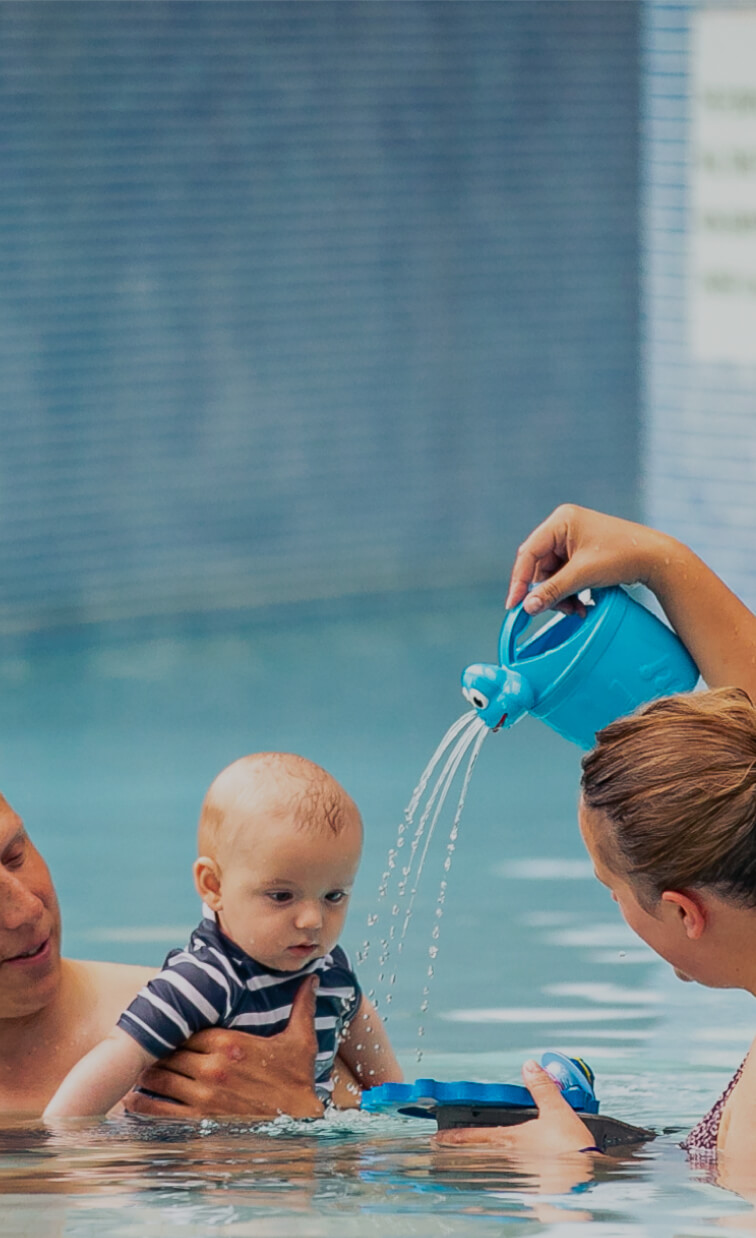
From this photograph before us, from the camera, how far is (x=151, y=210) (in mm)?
11484

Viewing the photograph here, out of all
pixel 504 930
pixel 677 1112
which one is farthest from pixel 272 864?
pixel 504 930

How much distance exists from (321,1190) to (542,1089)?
14.1 inches

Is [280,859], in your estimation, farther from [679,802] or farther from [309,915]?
[679,802]

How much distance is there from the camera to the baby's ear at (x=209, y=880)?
3.41 m

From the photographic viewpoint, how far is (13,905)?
339 centimetres

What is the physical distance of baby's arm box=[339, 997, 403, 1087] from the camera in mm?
3672

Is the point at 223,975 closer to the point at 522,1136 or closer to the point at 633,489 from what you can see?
the point at 522,1136

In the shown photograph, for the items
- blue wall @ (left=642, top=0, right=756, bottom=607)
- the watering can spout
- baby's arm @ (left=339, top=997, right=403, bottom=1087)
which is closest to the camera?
the watering can spout

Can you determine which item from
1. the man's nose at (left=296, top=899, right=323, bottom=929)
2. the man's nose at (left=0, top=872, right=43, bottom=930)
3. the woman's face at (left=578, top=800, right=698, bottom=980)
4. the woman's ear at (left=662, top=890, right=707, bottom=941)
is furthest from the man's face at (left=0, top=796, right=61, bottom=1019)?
the woman's ear at (left=662, top=890, right=707, bottom=941)

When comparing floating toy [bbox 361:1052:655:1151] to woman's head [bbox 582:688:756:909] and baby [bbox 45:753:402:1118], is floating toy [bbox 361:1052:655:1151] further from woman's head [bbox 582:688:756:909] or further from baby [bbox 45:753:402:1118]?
woman's head [bbox 582:688:756:909]

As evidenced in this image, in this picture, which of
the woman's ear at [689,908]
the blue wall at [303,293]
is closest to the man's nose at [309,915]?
the woman's ear at [689,908]

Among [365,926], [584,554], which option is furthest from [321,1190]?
[365,926]

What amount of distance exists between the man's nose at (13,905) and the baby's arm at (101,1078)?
229mm

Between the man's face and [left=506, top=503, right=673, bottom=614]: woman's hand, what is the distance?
877 millimetres
